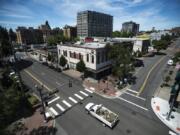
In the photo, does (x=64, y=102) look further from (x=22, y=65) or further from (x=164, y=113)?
(x=22, y=65)

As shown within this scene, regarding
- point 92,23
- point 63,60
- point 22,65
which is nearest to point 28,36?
point 22,65

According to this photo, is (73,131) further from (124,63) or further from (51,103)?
(124,63)

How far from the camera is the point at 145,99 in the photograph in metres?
22.6

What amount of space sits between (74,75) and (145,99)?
70.8 ft

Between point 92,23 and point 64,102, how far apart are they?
109 m

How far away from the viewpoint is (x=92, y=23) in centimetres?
11575


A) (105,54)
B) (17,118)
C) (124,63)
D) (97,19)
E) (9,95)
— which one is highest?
(97,19)

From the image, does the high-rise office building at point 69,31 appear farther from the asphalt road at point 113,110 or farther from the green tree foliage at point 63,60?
the asphalt road at point 113,110

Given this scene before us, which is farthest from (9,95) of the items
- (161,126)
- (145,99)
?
(145,99)

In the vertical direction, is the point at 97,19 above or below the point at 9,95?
above

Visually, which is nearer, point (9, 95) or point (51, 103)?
point (9, 95)

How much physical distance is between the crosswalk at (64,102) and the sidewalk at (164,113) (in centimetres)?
1355

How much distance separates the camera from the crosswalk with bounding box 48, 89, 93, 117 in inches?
782

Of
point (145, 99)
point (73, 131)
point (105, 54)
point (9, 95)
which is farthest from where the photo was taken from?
point (105, 54)
